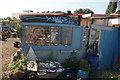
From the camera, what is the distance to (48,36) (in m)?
7.18

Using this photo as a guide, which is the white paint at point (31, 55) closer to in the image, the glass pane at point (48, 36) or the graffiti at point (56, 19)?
the glass pane at point (48, 36)

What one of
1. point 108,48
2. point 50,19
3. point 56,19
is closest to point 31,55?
point 50,19

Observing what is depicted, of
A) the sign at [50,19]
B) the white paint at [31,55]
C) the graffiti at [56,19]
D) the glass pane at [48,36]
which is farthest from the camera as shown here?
the glass pane at [48,36]

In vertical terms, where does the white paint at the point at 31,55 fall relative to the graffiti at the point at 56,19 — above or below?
below

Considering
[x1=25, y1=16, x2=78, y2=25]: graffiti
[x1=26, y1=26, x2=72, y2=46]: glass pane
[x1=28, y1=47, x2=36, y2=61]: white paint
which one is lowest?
[x1=28, y1=47, x2=36, y2=61]: white paint

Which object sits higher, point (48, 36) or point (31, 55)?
point (48, 36)

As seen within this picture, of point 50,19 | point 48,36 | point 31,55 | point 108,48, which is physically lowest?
point 31,55

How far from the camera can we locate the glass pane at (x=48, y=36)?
6.93 meters

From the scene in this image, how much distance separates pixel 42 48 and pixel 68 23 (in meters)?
2.18

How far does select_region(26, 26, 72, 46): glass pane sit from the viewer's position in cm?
693

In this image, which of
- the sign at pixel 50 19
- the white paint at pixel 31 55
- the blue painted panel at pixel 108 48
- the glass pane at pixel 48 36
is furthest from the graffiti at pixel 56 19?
the blue painted panel at pixel 108 48

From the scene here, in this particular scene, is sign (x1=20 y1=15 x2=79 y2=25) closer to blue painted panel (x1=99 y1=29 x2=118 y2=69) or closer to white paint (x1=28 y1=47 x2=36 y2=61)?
white paint (x1=28 y1=47 x2=36 y2=61)

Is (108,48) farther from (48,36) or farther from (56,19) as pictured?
(48,36)

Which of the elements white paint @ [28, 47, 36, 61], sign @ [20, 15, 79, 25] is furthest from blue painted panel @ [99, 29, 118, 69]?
white paint @ [28, 47, 36, 61]
